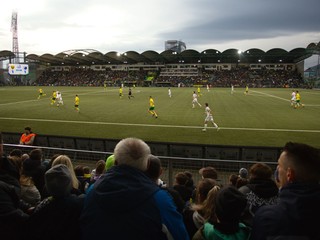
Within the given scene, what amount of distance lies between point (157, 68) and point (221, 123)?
273ft

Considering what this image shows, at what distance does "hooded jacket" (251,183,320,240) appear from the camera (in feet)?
7.23

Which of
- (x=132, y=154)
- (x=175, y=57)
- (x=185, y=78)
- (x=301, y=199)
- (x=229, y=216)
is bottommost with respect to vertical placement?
(x=229, y=216)

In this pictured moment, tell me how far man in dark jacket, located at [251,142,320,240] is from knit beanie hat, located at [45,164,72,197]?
201 centimetres

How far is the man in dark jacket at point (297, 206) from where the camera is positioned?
86.8 inches

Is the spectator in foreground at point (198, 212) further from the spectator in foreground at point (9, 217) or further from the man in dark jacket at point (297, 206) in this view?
the spectator in foreground at point (9, 217)

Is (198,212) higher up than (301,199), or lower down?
lower down

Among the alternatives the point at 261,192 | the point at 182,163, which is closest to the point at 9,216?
the point at 261,192

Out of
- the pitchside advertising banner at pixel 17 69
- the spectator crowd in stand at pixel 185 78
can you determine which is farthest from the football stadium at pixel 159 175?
the pitchside advertising banner at pixel 17 69

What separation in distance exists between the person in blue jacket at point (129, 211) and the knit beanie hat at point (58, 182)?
0.58 m

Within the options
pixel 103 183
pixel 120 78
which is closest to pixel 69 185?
pixel 103 183

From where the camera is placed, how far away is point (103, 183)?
2.56 metres

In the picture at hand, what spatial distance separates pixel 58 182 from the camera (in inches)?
120

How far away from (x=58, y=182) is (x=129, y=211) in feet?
3.55

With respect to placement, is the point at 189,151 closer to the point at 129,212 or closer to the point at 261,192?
the point at 261,192
